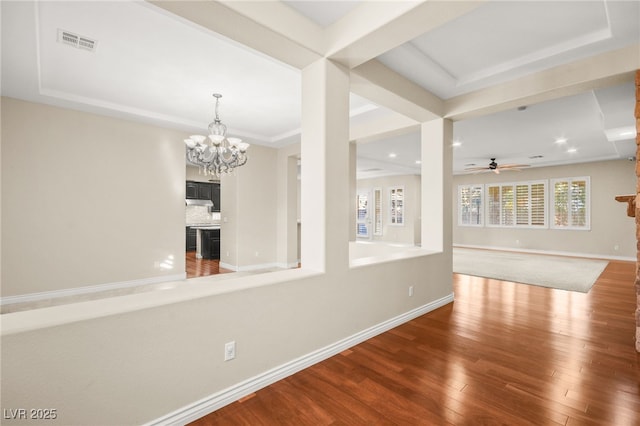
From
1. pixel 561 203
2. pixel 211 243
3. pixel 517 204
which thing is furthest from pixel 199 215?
pixel 561 203

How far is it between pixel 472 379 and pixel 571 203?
8955 mm

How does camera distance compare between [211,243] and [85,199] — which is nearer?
[85,199]

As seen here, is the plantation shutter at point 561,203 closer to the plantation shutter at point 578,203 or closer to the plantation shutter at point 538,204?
the plantation shutter at point 578,203

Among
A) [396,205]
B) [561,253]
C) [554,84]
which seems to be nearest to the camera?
[554,84]

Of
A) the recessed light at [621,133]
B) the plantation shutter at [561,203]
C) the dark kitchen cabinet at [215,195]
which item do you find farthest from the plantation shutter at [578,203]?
the dark kitchen cabinet at [215,195]

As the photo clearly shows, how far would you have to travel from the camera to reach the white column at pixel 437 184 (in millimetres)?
3787

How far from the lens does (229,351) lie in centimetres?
183

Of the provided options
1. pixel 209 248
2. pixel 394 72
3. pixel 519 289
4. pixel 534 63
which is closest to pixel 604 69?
pixel 534 63

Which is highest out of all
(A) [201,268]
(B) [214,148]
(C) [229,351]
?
(B) [214,148]

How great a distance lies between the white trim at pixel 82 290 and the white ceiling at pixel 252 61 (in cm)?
268

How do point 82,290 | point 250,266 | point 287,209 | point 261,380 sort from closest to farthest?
point 261,380 < point 82,290 < point 250,266 < point 287,209

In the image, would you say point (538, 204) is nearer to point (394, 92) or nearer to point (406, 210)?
point (406, 210)

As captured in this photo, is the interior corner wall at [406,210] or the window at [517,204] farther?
the interior corner wall at [406,210]

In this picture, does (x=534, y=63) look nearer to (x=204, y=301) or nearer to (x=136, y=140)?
(x=204, y=301)
